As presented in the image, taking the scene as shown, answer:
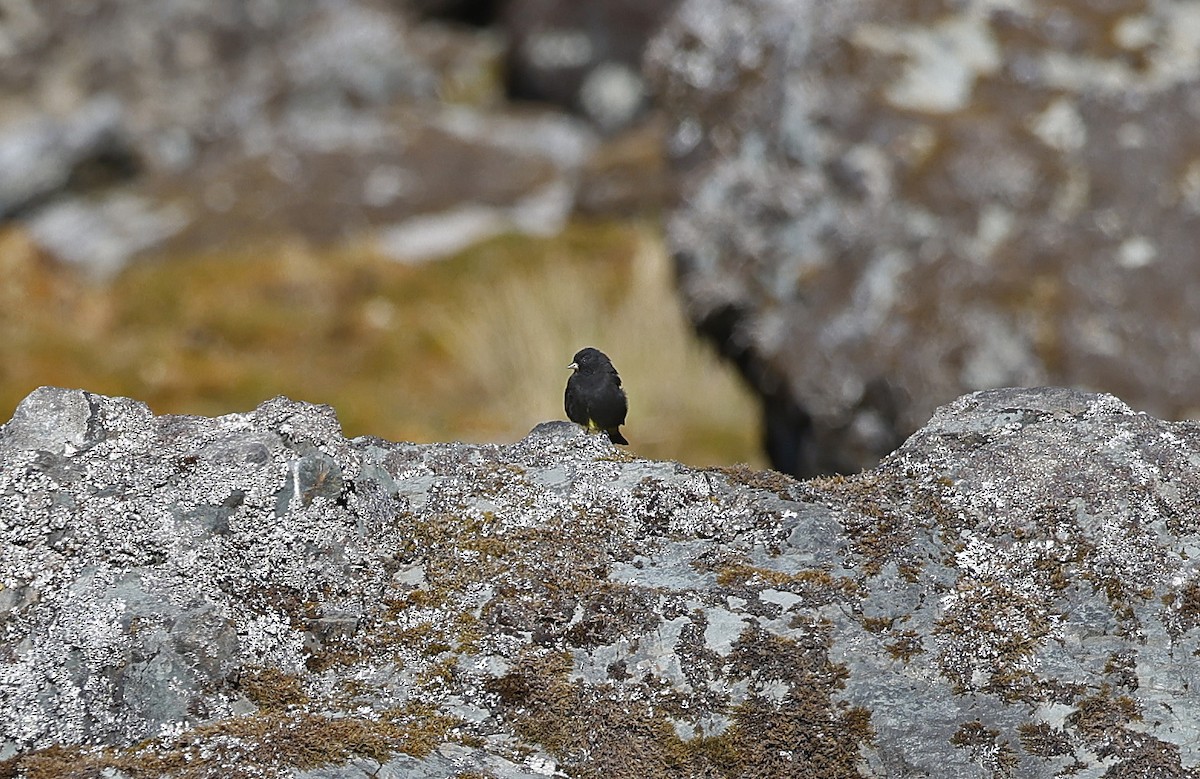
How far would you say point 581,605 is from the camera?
307 cm

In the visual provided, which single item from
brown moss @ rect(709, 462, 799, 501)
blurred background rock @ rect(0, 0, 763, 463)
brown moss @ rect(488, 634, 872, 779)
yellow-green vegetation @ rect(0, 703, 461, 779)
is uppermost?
blurred background rock @ rect(0, 0, 763, 463)

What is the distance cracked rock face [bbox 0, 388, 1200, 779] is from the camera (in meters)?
2.77

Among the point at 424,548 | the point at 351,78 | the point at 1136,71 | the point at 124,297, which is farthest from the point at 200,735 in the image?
the point at 351,78

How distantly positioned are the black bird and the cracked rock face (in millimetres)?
1411

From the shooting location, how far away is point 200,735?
8.89 ft

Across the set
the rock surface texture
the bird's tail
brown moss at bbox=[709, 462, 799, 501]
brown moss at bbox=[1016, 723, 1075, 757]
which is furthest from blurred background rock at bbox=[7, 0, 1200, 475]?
brown moss at bbox=[1016, 723, 1075, 757]

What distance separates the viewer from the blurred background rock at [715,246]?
772 centimetres

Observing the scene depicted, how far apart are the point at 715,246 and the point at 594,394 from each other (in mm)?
4213

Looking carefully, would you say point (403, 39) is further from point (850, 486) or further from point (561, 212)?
point (850, 486)

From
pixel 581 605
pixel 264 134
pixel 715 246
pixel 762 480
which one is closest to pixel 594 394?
pixel 762 480

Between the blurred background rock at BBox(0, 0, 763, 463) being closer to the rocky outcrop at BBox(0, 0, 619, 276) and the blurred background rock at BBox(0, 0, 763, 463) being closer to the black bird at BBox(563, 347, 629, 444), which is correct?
the rocky outcrop at BBox(0, 0, 619, 276)

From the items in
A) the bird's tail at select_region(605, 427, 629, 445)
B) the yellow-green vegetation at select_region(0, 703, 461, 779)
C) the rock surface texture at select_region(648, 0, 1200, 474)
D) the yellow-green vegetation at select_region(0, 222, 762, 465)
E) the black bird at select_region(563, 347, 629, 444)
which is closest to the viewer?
the yellow-green vegetation at select_region(0, 703, 461, 779)

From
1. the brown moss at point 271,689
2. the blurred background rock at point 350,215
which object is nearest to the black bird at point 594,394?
the brown moss at point 271,689

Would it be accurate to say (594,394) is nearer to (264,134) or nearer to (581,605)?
(581,605)
